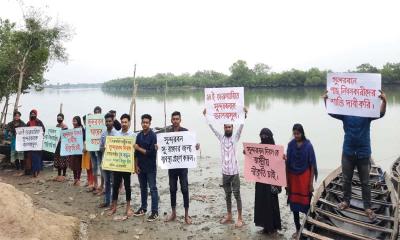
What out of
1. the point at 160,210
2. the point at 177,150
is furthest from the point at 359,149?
the point at 160,210

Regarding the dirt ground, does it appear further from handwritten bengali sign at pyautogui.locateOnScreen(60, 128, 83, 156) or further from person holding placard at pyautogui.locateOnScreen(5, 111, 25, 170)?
handwritten bengali sign at pyautogui.locateOnScreen(60, 128, 83, 156)

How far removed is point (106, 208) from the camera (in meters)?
7.82

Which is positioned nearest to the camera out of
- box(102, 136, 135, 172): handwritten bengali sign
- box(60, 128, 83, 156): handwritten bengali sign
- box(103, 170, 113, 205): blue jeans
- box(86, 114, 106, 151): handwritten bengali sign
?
box(102, 136, 135, 172): handwritten bengali sign

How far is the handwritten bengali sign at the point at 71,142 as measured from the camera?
29.4 ft

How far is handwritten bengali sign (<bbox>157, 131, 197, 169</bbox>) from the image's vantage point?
659 centimetres

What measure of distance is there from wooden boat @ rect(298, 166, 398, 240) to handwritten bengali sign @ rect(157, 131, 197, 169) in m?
2.17

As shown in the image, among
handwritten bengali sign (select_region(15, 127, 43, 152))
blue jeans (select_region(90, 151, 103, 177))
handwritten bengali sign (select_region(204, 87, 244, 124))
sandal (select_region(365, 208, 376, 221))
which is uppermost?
handwritten bengali sign (select_region(204, 87, 244, 124))

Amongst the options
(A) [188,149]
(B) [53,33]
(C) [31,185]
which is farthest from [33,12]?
(A) [188,149]

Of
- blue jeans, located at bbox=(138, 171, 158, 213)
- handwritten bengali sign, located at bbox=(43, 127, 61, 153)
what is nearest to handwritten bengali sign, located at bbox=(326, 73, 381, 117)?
blue jeans, located at bbox=(138, 171, 158, 213)

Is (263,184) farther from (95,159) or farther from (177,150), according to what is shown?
(95,159)

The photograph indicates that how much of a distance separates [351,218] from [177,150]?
9.86 ft

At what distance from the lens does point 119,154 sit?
7.01 metres

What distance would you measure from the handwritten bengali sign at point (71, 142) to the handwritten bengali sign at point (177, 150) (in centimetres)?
311

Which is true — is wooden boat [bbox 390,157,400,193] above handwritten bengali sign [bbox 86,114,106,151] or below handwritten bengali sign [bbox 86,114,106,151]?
below
